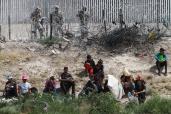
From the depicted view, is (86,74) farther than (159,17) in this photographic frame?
No

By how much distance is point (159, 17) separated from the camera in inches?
1242

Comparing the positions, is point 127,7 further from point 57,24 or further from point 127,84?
point 127,84

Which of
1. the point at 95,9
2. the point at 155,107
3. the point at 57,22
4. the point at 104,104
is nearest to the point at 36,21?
the point at 57,22

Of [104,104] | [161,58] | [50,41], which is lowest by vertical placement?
[104,104]

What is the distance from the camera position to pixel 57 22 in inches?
1233

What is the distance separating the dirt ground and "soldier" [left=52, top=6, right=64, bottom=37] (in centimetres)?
96

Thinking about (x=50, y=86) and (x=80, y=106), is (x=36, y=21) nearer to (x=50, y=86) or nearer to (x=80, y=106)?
(x=50, y=86)

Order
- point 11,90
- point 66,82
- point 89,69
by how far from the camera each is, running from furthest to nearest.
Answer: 1. point 89,69
2. point 66,82
3. point 11,90

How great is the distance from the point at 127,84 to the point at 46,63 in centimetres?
563

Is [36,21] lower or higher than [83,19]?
lower

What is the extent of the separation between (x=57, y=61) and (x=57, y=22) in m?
2.26

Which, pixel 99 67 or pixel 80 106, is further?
pixel 99 67

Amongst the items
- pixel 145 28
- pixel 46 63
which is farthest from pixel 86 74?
pixel 145 28

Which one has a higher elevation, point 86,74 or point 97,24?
point 97,24
